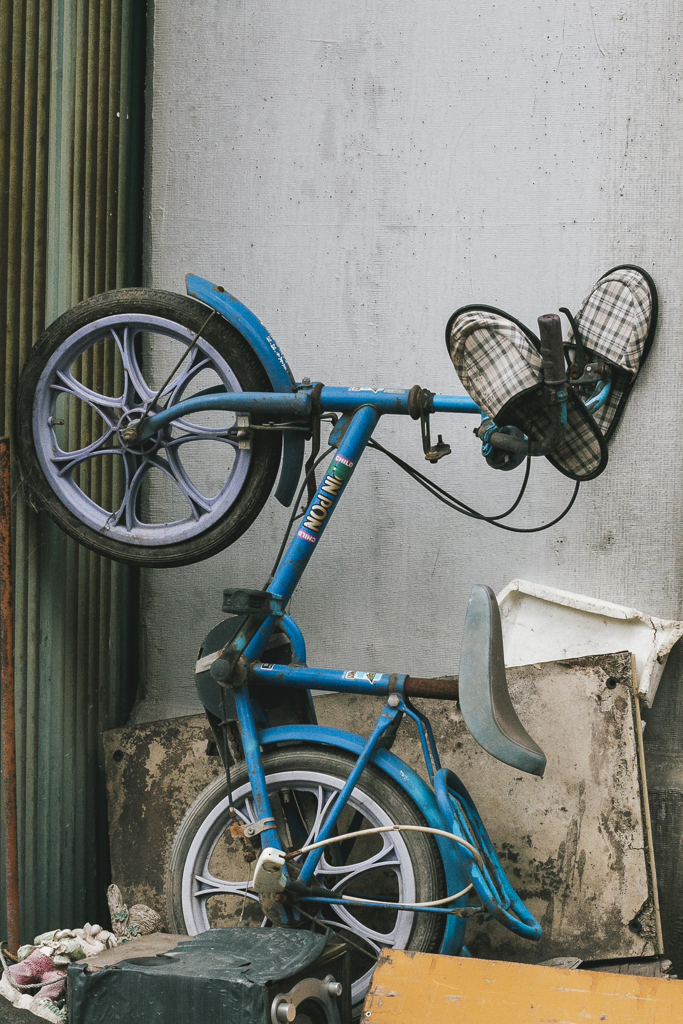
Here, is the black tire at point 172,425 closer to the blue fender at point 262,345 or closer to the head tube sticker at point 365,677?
the blue fender at point 262,345

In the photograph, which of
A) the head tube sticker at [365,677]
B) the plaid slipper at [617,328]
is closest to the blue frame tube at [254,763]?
the head tube sticker at [365,677]

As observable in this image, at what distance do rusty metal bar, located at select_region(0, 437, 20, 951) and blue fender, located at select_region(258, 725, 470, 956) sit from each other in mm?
771

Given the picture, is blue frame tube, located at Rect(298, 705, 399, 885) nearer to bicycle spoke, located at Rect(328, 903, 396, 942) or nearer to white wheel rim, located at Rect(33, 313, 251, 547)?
bicycle spoke, located at Rect(328, 903, 396, 942)

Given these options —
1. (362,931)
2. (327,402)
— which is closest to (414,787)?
(362,931)

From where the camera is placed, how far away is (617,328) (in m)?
3.02

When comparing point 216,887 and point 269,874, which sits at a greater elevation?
point 269,874

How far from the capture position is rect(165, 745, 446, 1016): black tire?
2443mm

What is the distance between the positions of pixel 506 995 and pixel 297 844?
0.78m

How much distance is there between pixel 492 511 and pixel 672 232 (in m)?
1.09

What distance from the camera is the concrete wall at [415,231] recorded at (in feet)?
10.3

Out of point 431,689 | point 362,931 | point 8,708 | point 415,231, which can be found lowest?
point 362,931

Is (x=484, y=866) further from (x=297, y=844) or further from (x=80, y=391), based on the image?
(x=80, y=391)

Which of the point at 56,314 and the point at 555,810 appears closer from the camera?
the point at 555,810

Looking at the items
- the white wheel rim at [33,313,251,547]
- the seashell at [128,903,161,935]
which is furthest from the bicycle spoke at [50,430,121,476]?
the seashell at [128,903,161,935]
